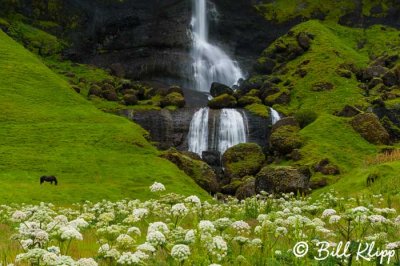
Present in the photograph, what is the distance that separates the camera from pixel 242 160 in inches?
2810

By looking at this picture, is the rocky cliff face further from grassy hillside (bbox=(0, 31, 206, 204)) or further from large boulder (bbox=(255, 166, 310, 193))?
large boulder (bbox=(255, 166, 310, 193))

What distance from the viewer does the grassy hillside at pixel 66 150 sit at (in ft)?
151

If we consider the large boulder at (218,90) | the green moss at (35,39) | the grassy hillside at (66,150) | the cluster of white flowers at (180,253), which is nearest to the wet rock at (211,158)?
the grassy hillside at (66,150)

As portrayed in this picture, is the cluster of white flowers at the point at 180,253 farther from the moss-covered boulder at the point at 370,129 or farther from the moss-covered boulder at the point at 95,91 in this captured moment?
the moss-covered boulder at the point at 95,91

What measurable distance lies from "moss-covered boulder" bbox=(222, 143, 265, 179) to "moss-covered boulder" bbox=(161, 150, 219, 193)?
25.3 ft

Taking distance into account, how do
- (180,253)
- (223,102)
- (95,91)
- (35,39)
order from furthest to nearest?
(35,39), (95,91), (223,102), (180,253)

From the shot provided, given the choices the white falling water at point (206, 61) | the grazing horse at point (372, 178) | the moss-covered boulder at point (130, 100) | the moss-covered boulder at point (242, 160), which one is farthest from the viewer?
the white falling water at point (206, 61)

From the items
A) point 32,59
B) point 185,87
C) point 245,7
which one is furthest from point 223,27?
point 32,59

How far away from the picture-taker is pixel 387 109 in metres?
88.5

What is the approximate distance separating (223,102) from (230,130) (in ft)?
32.5

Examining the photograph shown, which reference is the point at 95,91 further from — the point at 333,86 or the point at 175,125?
the point at 333,86

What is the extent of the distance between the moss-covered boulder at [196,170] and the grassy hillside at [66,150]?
2.40m

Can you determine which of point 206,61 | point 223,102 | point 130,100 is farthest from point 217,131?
point 206,61

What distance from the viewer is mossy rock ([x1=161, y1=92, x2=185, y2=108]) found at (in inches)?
3627
